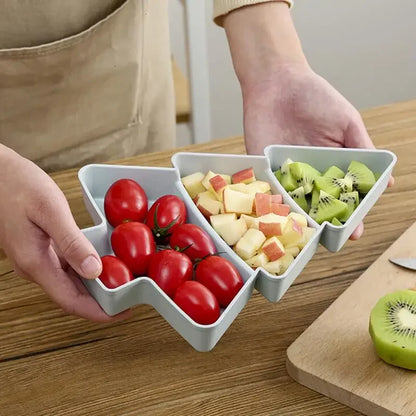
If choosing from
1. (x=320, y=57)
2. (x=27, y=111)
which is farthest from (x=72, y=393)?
(x=320, y=57)

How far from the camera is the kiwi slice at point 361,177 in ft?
3.30

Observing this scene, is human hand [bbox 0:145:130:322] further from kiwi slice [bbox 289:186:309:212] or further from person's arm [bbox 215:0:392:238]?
person's arm [bbox 215:0:392:238]

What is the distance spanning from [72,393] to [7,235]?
19 centimetres

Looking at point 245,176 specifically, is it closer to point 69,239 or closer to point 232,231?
point 232,231

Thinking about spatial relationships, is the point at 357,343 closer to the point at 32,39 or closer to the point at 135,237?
the point at 135,237

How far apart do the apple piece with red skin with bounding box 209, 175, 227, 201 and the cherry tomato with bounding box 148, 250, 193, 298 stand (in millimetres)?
126

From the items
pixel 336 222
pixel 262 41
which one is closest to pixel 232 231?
pixel 336 222

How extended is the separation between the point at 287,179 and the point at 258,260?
0.17 meters

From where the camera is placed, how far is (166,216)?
3.05 feet

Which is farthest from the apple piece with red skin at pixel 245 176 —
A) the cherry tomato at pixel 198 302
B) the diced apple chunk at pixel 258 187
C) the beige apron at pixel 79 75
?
the beige apron at pixel 79 75

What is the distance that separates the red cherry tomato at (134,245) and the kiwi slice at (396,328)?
269 millimetres

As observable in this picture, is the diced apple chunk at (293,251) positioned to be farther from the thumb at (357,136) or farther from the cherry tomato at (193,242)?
the thumb at (357,136)

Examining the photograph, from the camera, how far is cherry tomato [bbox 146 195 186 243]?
3.05ft

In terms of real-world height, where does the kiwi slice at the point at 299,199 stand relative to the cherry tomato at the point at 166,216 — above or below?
below
